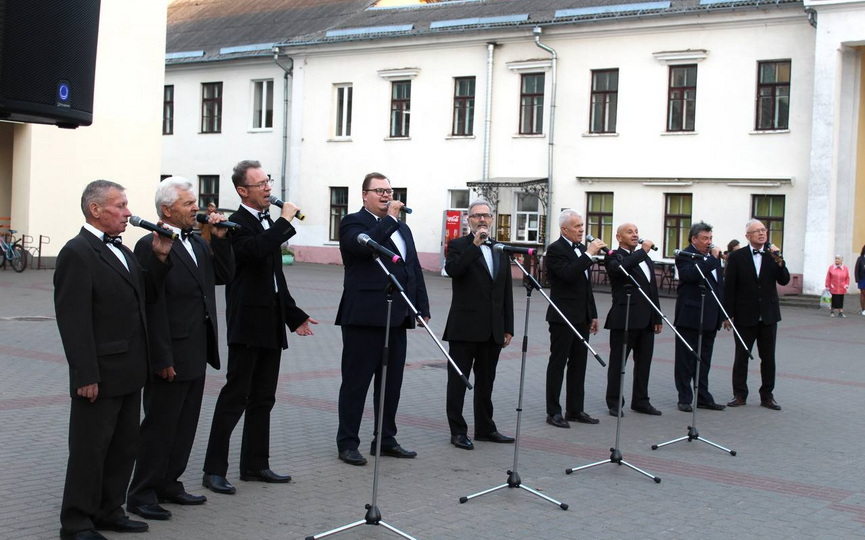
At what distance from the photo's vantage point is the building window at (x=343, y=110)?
37781 mm

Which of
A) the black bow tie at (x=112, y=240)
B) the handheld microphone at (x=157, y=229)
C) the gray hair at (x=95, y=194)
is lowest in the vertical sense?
the black bow tie at (x=112, y=240)

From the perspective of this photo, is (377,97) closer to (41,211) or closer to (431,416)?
(41,211)

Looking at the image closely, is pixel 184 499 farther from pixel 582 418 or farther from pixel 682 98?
pixel 682 98

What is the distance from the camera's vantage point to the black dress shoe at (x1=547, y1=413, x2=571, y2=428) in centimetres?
935

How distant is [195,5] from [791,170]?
101 ft

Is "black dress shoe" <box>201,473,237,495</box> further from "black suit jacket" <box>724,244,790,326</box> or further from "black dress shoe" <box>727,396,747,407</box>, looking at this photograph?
"black suit jacket" <box>724,244,790,326</box>

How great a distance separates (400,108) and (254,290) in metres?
30.1

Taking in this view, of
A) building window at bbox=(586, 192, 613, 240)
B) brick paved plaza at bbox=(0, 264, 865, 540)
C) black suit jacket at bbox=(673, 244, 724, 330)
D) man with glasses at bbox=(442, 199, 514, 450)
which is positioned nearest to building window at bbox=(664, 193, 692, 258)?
building window at bbox=(586, 192, 613, 240)

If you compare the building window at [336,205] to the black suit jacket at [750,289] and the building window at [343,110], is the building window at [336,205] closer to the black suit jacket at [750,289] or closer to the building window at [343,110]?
the building window at [343,110]

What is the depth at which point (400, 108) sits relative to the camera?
1433 inches

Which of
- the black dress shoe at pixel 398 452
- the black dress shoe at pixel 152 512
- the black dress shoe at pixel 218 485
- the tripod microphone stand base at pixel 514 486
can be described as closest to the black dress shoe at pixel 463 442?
the black dress shoe at pixel 398 452

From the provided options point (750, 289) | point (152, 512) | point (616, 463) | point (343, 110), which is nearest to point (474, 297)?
point (616, 463)

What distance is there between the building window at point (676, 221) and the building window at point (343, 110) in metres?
12.4

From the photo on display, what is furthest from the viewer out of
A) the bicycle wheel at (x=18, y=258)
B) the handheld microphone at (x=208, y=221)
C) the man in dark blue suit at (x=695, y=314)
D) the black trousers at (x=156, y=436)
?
the bicycle wheel at (x=18, y=258)
